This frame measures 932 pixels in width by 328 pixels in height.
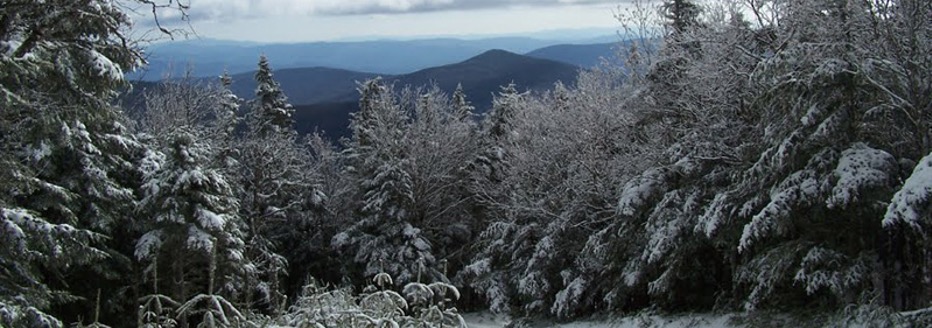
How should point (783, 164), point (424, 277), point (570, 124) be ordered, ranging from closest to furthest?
1. point (783, 164)
2. point (570, 124)
3. point (424, 277)

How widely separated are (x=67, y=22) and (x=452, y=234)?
2370 cm

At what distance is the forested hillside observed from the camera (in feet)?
30.9

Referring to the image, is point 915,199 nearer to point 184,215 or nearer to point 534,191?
point 534,191

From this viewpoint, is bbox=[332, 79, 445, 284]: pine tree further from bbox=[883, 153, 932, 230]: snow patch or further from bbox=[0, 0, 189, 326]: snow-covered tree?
bbox=[883, 153, 932, 230]: snow patch

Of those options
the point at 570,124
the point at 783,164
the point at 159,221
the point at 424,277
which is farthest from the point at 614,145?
the point at 159,221

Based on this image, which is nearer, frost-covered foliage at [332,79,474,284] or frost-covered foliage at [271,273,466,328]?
frost-covered foliage at [271,273,466,328]

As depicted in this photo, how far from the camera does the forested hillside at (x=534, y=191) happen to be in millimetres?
9414

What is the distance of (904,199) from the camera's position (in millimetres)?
8367

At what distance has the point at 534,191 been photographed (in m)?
23.2

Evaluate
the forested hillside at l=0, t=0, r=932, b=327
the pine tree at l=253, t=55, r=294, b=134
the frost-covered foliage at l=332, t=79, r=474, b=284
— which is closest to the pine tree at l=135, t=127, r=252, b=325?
the forested hillside at l=0, t=0, r=932, b=327

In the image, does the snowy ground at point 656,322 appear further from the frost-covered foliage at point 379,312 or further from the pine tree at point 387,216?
the frost-covered foliage at point 379,312

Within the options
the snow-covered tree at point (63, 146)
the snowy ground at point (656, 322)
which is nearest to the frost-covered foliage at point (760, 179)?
the snowy ground at point (656, 322)

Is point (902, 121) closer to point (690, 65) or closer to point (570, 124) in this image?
point (690, 65)

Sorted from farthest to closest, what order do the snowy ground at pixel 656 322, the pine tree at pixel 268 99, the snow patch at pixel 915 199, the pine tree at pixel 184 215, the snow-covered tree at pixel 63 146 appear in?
the pine tree at pixel 268 99
the pine tree at pixel 184 215
the snowy ground at pixel 656 322
the snow patch at pixel 915 199
the snow-covered tree at pixel 63 146
